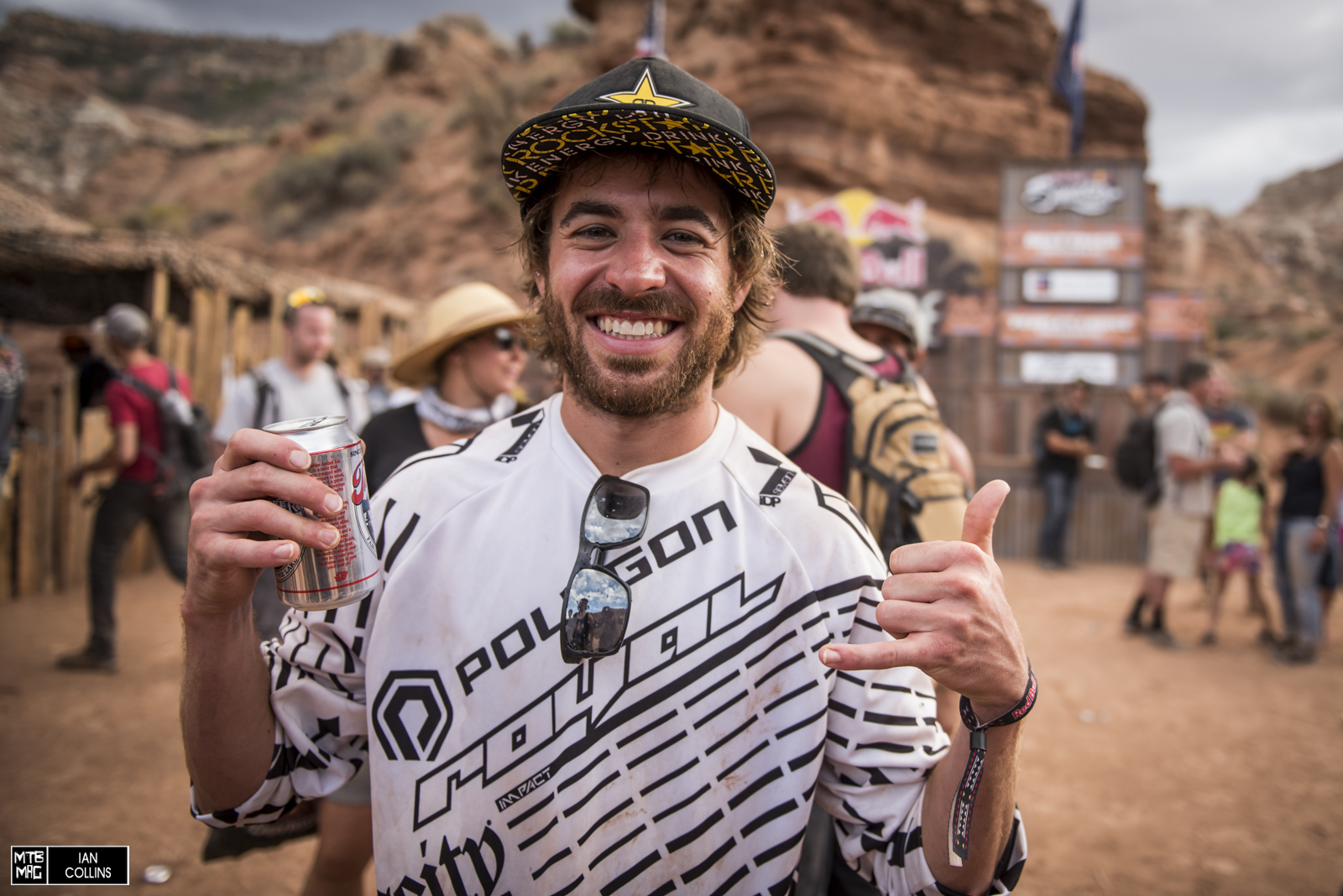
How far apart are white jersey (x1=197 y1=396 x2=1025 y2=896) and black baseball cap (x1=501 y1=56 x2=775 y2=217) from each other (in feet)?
1.81

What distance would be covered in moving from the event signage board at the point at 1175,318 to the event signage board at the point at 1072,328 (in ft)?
0.59

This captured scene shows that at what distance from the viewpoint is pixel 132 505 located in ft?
15.7

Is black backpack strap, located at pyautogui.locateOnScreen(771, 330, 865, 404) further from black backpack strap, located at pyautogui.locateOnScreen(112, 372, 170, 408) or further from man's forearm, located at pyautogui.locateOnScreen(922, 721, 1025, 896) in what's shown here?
black backpack strap, located at pyautogui.locateOnScreen(112, 372, 170, 408)

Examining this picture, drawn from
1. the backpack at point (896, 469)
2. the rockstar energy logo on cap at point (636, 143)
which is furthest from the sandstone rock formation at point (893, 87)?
the rockstar energy logo on cap at point (636, 143)

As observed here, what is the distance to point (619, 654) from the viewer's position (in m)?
1.24

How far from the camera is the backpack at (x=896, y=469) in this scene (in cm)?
211

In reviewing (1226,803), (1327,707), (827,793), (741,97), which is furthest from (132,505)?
(741,97)

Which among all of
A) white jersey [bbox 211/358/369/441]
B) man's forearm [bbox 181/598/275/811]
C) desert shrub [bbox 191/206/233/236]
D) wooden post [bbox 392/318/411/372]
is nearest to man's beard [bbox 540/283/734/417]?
man's forearm [bbox 181/598/275/811]

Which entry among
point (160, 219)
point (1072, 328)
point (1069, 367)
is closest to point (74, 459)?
point (1069, 367)

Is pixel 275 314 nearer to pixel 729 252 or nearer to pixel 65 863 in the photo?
pixel 65 863

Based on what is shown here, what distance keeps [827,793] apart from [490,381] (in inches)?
84.1

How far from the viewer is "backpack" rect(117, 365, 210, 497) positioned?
189 inches

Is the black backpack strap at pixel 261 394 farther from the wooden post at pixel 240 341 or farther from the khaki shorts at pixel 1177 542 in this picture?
the khaki shorts at pixel 1177 542

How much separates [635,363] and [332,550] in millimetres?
590
